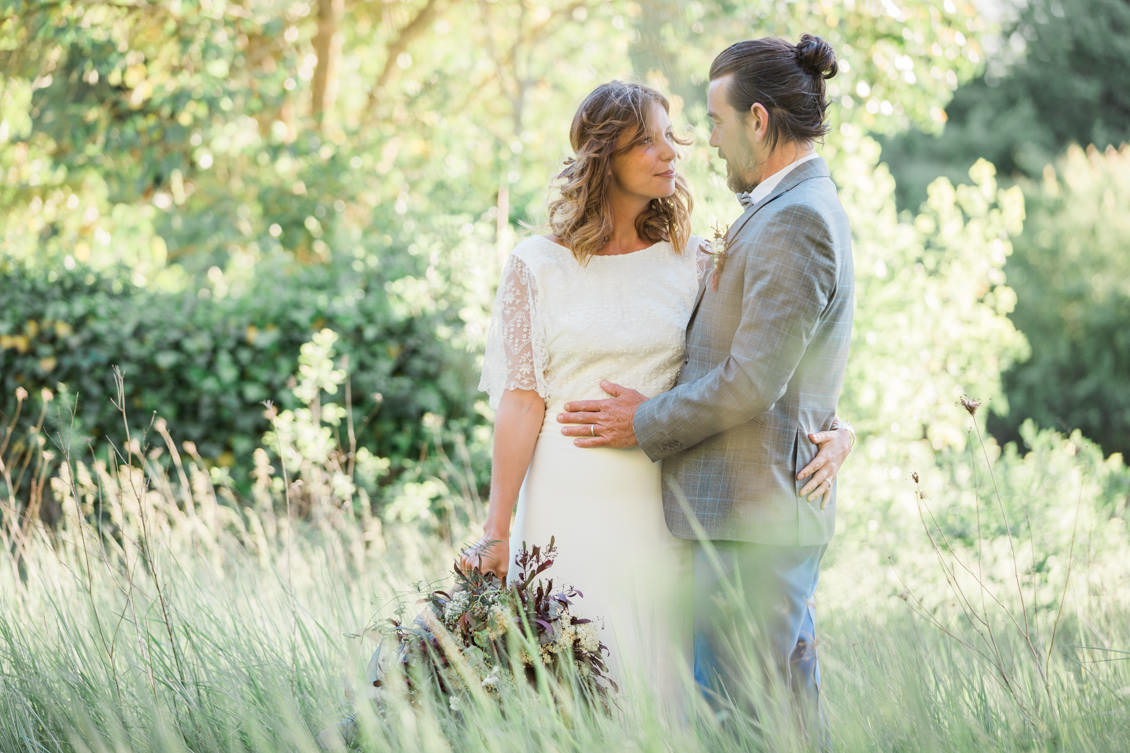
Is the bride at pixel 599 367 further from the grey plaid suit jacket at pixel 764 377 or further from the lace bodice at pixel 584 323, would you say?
the grey plaid suit jacket at pixel 764 377

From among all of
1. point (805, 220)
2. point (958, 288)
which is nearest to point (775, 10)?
point (958, 288)

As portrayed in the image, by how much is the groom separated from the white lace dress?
12cm

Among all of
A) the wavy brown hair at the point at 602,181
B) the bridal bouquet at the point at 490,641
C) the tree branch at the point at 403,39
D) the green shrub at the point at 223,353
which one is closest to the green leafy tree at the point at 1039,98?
the tree branch at the point at 403,39

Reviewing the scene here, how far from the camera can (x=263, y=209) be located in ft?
27.0

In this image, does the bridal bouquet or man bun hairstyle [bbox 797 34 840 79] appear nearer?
the bridal bouquet

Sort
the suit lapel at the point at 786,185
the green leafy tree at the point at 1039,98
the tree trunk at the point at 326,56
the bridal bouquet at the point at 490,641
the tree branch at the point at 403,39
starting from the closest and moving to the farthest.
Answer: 1. the bridal bouquet at the point at 490,641
2. the suit lapel at the point at 786,185
3. the tree trunk at the point at 326,56
4. the tree branch at the point at 403,39
5. the green leafy tree at the point at 1039,98

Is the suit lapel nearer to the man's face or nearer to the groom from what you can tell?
the groom

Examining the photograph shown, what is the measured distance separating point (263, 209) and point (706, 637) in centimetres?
662

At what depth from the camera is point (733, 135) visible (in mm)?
2611

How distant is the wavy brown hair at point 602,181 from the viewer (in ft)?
9.12

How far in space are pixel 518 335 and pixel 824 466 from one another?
0.88 metres

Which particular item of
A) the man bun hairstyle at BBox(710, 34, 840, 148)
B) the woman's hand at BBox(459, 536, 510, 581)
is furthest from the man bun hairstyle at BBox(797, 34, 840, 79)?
the woman's hand at BBox(459, 536, 510, 581)

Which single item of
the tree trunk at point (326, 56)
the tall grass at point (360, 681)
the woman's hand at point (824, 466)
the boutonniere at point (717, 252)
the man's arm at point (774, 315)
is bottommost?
the tall grass at point (360, 681)

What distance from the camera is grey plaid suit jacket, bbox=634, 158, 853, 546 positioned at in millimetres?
2398
